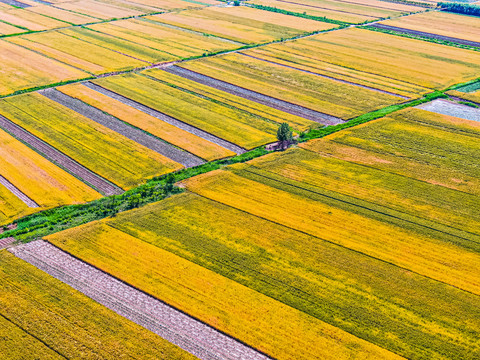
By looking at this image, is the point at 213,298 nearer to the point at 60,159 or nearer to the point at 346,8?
the point at 60,159

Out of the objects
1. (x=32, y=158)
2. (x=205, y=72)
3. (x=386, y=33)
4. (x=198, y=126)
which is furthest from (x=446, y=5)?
(x=32, y=158)

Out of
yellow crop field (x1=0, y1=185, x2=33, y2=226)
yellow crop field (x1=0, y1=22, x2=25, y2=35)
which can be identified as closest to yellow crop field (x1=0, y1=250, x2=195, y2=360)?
yellow crop field (x1=0, y1=185, x2=33, y2=226)

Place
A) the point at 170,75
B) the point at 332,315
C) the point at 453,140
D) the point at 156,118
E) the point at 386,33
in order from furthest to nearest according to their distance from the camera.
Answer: the point at 386,33 → the point at 170,75 → the point at 156,118 → the point at 453,140 → the point at 332,315

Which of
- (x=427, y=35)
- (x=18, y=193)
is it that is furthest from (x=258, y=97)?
(x=427, y=35)

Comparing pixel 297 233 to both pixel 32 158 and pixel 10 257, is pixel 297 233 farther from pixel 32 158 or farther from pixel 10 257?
pixel 32 158

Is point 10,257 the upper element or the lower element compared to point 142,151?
lower

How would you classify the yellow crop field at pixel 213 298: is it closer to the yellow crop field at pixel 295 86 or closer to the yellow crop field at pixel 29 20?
the yellow crop field at pixel 295 86

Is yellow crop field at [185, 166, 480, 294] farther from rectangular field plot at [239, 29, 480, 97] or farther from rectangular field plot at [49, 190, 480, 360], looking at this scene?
rectangular field plot at [239, 29, 480, 97]
